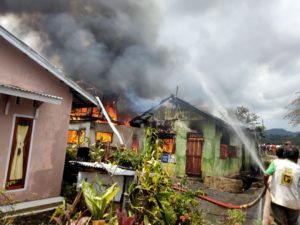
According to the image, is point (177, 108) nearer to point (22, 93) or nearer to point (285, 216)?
point (22, 93)

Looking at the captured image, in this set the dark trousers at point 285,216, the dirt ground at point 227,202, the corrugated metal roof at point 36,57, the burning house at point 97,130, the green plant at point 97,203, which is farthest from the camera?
the burning house at point 97,130

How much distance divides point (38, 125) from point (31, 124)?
0.75 ft

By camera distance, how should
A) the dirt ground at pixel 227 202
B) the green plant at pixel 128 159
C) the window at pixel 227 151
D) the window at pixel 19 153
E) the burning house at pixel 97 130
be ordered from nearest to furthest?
A: 1. the green plant at pixel 128 159
2. the window at pixel 19 153
3. the dirt ground at pixel 227 202
4. the window at pixel 227 151
5. the burning house at pixel 97 130

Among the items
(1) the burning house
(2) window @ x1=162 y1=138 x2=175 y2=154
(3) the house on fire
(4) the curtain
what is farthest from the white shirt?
(1) the burning house

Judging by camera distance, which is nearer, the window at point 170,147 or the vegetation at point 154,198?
the vegetation at point 154,198

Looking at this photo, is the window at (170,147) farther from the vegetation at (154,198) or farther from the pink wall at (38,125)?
the vegetation at (154,198)

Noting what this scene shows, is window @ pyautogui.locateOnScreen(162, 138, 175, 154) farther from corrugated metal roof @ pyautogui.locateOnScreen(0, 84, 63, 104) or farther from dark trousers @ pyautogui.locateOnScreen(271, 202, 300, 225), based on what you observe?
dark trousers @ pyautogui.locateOnScreen(271, 202, 300, 225)

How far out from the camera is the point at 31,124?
7.89m

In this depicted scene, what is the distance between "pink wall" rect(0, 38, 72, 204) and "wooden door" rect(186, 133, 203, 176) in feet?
36.5

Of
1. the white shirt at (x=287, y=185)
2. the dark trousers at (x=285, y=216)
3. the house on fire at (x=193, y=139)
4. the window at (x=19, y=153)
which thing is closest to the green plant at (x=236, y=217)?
the dark trousers at (x=285, y=216)

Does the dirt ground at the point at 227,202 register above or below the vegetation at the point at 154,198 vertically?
below

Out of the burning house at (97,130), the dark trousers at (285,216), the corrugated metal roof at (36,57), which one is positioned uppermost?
the corrugated metal roof at (36,57)

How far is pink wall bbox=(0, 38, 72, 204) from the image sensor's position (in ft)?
23.6

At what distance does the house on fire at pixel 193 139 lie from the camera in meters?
17.4
